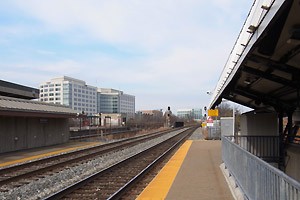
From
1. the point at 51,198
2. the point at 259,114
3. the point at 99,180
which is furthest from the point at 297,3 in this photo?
the point at 259,114

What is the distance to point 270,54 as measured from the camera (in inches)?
302

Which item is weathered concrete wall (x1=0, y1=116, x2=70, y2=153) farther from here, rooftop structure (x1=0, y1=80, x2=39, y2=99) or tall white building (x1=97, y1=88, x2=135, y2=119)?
tall white building (x1=97, y1=88, x2=135, y2=119)

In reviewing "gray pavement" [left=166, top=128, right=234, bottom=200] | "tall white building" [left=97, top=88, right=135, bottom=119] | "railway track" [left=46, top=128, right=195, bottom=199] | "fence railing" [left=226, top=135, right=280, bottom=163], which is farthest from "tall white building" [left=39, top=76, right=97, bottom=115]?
"gray pavement" [left=166, top=128, right=234, bottom=200]

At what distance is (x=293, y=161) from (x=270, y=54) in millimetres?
7354

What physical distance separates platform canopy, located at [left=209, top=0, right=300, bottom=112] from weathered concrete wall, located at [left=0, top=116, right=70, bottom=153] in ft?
51.1

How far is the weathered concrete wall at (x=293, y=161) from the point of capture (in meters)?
12.8

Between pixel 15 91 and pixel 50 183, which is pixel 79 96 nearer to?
pixel 15 91

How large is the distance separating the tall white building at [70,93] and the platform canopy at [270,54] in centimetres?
11931

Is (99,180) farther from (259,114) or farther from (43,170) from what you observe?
(259,114)

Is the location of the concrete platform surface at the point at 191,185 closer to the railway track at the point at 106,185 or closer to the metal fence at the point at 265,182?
the railway track at the point at 106,185

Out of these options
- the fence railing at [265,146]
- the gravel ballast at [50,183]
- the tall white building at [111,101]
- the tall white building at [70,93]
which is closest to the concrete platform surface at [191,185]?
the fence railing at [265,146]

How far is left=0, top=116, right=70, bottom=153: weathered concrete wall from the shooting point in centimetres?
2409

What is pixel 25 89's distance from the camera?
41.4 meters

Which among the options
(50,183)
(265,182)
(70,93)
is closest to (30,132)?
(50,183)
